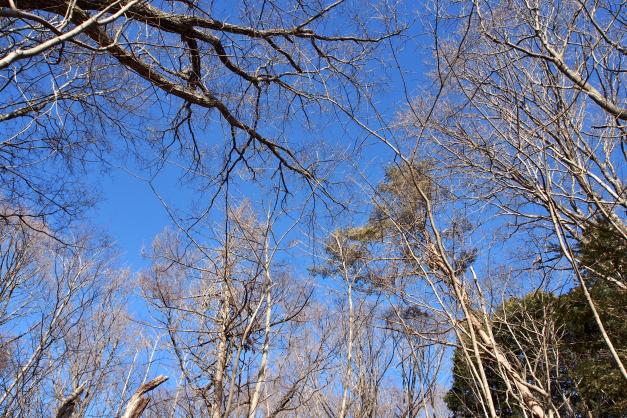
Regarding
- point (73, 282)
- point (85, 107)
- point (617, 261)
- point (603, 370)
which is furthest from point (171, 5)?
point (73, 282)

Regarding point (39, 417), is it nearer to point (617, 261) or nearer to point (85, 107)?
point (85, 107)

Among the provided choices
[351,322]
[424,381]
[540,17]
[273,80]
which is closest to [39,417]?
[351,322]

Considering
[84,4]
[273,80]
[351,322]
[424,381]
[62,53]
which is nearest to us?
[424,381]

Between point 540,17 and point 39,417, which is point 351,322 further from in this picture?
point 39,417

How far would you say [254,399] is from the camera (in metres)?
2.94

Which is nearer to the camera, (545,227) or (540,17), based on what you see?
(540,17)

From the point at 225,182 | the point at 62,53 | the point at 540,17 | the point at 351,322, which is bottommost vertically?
the point at 351,322

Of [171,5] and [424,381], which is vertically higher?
[171,5]

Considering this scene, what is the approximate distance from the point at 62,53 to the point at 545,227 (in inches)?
240

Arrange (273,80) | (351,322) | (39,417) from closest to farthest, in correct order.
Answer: (351,322) < (273,80) < (39,417)

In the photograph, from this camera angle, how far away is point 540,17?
14.5ft

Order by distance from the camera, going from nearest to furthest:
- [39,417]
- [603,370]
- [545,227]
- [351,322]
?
[351,322], [603,370], [545,227], [39,417]

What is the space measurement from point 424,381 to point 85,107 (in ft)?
11.5

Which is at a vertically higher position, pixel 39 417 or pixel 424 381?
pixel 39 417
